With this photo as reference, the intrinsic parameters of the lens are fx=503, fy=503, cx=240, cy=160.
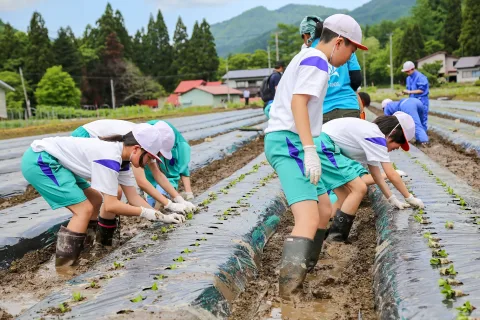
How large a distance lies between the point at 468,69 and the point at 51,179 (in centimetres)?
5573

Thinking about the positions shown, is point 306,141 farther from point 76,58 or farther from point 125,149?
point 76,58

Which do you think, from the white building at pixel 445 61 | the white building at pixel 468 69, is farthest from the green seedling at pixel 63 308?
the white building at pixel 445 61

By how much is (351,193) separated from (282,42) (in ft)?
227

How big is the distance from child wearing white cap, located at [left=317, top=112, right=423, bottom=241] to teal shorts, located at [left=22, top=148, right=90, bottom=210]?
192 centimetres

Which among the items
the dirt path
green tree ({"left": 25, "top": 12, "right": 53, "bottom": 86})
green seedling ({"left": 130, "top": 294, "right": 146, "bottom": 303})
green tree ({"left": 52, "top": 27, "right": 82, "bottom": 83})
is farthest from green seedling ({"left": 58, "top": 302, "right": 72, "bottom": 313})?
green tree ({"left": 52, "top": 27, "right": 82, "bottom": 83})

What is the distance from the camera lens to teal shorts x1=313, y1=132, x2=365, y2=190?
11.8 ft

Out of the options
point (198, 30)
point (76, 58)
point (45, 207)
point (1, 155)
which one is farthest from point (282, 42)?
point (45, 207)

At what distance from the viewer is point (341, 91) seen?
4926 mm

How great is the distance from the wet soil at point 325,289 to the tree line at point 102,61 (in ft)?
125

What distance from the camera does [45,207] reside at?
16.8 ft

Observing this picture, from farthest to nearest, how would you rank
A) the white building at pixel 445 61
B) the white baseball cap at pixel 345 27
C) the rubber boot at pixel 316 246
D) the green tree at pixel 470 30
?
the white building at pixel 445 61 → the green tree at pixel 470 30 → the rubber boot at pixel 316 246 → the white baseball cap at pixel 345 27

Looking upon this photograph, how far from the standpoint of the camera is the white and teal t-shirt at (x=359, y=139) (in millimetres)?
3934

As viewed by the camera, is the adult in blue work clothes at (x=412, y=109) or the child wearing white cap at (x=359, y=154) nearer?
the child wearing white cap at (x=359, y=154)

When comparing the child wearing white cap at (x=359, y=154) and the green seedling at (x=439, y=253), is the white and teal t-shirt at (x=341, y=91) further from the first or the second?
the green seedling at (x=439, y=253)
